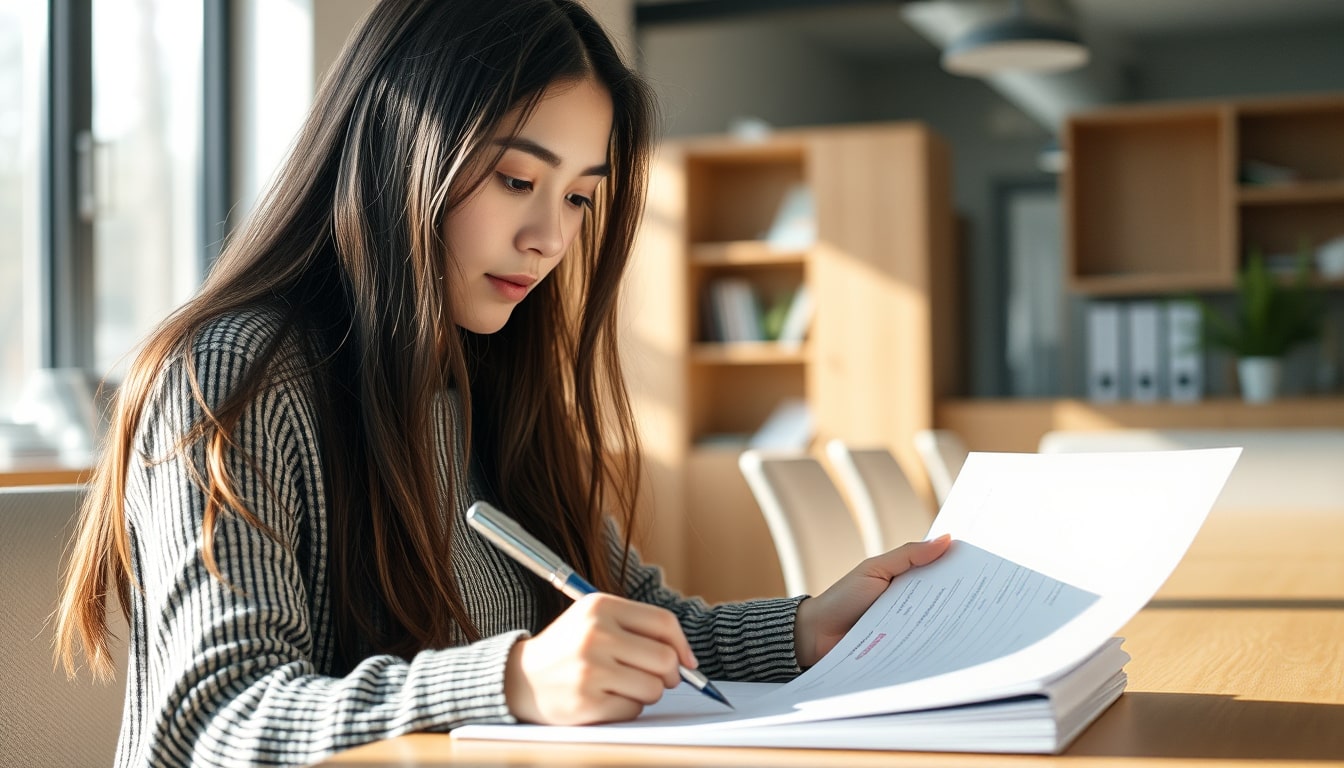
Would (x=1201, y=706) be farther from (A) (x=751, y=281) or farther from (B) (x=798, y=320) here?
(A) (x=751, y=281)

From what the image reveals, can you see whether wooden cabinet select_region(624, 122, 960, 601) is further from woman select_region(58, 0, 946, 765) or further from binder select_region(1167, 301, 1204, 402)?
woman select_region(58, 0, 946, 765)

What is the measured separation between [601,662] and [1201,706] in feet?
1.20

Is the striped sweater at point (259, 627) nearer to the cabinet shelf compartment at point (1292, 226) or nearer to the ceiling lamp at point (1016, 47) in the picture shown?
the ceiling lamp at point (1016, 47)

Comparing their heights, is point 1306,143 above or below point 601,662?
above

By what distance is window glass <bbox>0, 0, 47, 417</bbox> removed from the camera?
3156 mm

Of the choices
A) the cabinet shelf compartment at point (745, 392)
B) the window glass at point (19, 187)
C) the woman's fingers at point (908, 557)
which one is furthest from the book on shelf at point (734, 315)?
the woman's fingers at point (908, 557)

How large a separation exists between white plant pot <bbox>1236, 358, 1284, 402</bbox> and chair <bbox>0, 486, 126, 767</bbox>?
180 inches

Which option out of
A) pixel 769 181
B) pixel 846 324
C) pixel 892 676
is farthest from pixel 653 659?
pixel 769 181

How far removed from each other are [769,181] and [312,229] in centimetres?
466

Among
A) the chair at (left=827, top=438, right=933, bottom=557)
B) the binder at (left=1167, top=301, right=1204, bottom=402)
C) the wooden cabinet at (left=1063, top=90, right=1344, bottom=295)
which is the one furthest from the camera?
the wooden cabinet at (left=1063, top=90, right=1344, bottom=295)

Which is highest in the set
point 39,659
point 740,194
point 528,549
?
point 740,194

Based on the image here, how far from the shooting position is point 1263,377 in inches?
192

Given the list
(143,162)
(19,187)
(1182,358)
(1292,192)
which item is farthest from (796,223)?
(19,187)

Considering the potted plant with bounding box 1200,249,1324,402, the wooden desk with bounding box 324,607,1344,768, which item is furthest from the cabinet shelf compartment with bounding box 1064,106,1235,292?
the wooden desk with bounding box 324,607,1344,768
